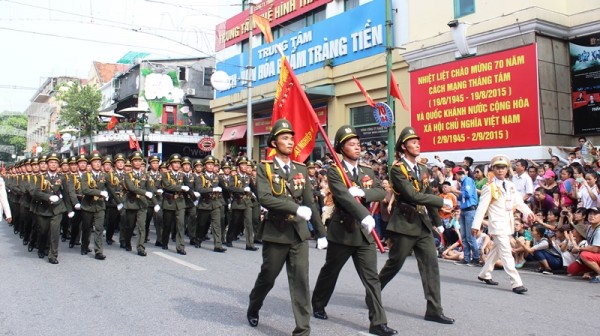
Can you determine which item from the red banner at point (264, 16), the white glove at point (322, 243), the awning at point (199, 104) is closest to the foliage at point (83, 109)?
the awning at point (199, 104)

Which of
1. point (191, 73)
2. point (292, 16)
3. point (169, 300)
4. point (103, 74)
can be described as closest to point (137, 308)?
point (169, 300)

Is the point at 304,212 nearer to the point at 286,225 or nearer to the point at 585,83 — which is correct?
the point at 286,225

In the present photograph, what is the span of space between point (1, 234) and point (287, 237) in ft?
45.1

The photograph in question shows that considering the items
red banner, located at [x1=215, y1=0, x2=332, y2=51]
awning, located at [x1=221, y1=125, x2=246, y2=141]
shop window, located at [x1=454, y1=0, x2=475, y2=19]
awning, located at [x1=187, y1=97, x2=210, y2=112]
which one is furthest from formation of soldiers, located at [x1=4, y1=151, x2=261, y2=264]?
awning, located at [x1=187, y1=97, x2=210, y2=112]

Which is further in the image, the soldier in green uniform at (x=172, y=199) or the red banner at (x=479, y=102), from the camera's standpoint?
the red banner at (x=479, y=102)

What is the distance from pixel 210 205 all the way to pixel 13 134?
96726 mm

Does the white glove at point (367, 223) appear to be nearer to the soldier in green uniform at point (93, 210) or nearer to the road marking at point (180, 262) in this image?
the road marking at point (180, 262)

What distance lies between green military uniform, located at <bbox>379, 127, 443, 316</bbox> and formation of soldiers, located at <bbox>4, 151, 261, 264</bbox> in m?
6.07

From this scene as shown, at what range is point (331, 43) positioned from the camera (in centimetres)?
2027

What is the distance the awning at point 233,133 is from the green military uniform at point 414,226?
68.6ft

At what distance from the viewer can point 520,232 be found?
9.83 meters

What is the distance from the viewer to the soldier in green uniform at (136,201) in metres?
10.8

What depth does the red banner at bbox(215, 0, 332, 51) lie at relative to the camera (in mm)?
22164

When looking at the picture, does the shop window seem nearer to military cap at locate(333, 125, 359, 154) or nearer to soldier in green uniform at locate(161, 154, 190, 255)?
soldier in green uniform at locate(161, 154, 190, 255)
